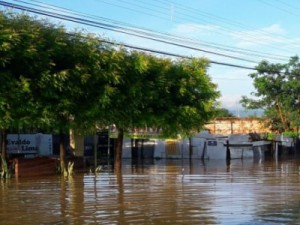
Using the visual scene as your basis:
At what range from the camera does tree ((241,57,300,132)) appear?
152 feet

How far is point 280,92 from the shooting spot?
47.2 metres

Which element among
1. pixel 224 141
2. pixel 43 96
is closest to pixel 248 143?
pixel 224 141

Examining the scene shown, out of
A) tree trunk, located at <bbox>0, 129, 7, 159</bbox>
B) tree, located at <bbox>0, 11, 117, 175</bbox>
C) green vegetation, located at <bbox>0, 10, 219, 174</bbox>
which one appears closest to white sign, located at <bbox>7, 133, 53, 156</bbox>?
tree trunk, located at <bbox>0, 129, 7, 159</bbox>

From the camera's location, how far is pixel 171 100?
820 inches

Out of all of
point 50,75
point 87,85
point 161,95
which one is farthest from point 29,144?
point 50,75

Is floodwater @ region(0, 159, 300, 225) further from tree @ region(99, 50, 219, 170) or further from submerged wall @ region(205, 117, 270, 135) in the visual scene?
submerged wall @ region(205, 117, 270, 135)

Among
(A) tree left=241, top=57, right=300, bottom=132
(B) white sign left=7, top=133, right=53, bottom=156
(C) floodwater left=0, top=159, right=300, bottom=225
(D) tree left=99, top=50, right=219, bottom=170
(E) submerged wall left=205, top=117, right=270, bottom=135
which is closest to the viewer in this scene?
(C) floodwater left=0, top=159, right=300, bottom=225

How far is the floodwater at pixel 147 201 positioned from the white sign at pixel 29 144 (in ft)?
20.8

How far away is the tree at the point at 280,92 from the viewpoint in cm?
4628

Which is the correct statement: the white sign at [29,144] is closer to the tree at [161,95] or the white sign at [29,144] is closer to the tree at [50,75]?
the tree at [161,95]

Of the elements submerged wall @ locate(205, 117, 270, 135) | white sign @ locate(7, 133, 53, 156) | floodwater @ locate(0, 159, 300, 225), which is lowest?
floodwater @ locate(0, 159, 300, 225)

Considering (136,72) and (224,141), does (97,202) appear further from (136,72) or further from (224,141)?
(224,141)

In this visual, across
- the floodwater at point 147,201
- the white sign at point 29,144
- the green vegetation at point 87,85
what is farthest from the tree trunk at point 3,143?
the white sign at point 29,144

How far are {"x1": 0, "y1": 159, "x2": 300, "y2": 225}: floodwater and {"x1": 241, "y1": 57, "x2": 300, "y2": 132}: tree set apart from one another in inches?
1017
